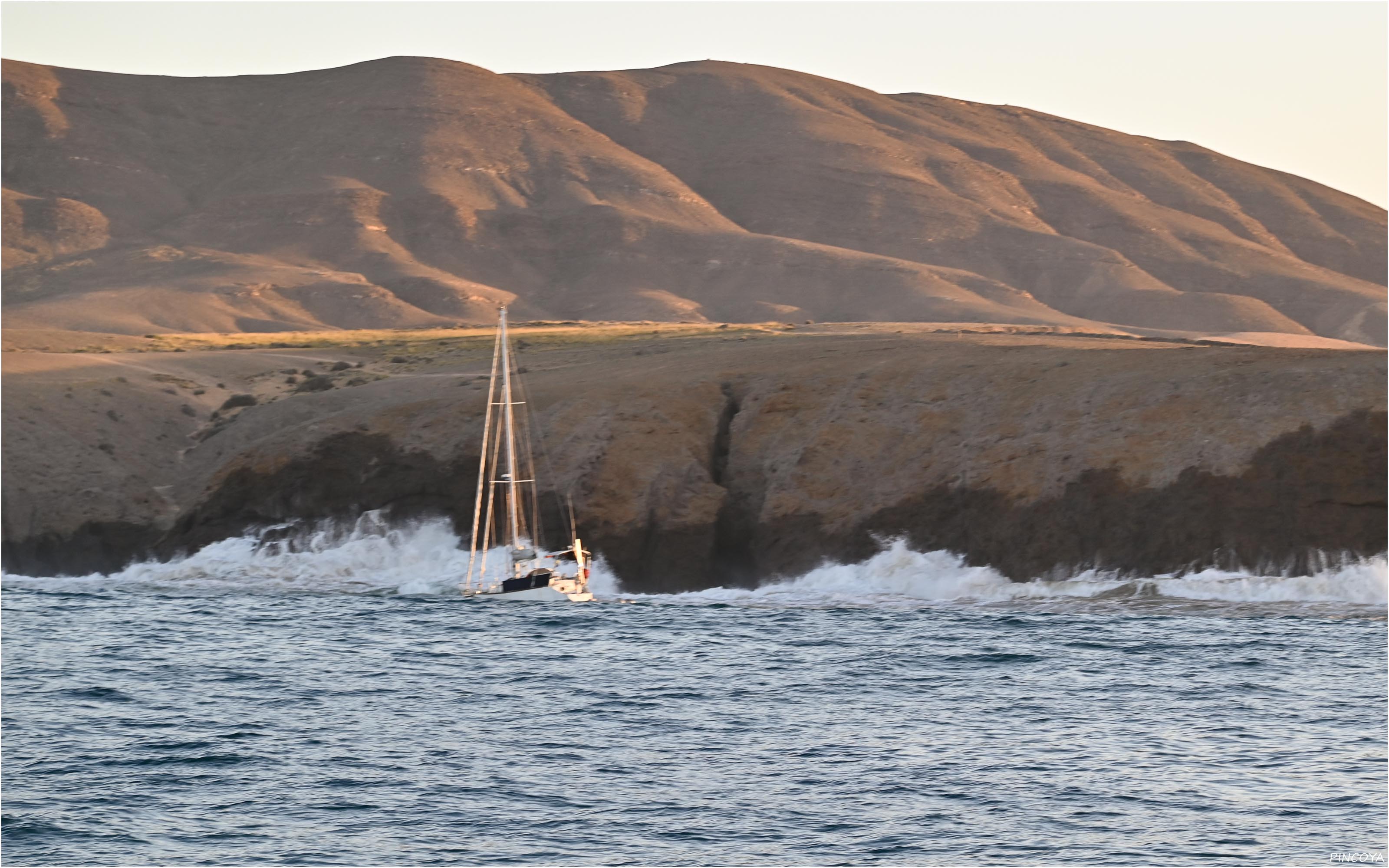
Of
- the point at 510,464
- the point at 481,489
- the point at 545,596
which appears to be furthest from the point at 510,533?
the point at 545,596

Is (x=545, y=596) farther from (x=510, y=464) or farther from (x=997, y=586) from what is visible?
(x=997, y=586)

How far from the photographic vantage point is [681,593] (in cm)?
5100

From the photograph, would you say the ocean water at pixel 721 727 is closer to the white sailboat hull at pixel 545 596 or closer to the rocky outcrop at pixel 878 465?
the white sailboat hull at pixel 545 596

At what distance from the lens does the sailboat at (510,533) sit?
49.1m

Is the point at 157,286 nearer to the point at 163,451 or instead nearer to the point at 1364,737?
the point at 163,451

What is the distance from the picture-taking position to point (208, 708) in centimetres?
3059

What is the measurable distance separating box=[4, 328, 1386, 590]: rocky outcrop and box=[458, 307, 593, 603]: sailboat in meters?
0.96

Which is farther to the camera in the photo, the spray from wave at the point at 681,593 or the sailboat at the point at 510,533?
the sailboat at the point at 510,533

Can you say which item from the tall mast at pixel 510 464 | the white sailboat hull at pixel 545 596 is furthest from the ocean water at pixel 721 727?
the tall mast at pixel 510 464

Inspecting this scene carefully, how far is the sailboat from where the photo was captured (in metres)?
49.1

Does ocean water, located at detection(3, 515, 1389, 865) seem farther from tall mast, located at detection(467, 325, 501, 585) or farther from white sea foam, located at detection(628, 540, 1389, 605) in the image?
tall mast, located at detection(467, 325, 501, 585)

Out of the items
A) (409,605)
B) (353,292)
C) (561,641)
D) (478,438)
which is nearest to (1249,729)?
(561,641)

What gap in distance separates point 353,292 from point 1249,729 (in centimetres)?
17602

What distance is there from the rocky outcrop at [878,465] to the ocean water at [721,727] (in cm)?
189
